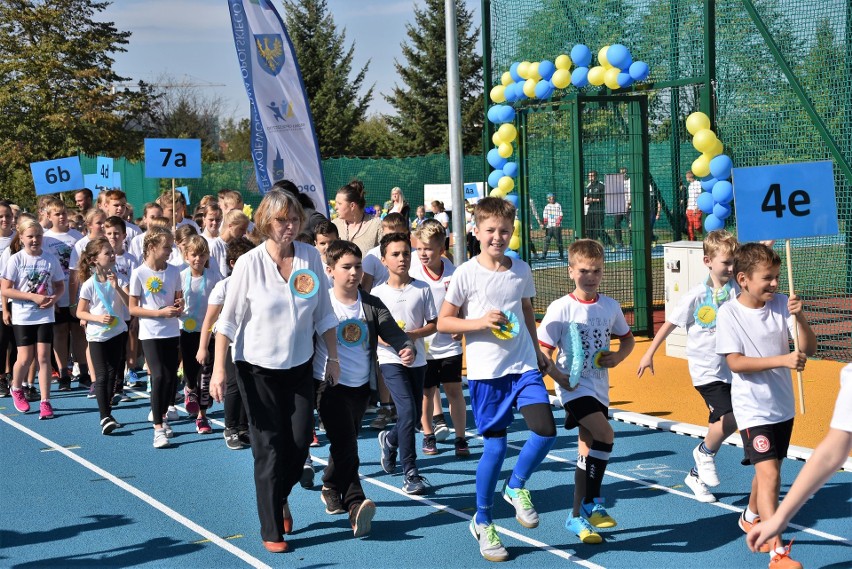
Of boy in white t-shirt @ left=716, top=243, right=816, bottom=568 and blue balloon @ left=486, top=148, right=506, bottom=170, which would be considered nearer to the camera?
boy in white t-shirt @ left=716, top=243, right=816, bottom=568

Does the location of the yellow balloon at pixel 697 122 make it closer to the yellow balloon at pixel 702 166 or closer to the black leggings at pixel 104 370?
the yellow balloon at pixel 702 166

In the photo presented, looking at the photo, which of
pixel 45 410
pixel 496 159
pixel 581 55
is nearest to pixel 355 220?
pixel 45 410

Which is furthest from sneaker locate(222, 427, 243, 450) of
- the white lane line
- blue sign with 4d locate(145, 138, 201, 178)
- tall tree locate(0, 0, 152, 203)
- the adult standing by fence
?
tall tree locate(0, 0, 152, 203)

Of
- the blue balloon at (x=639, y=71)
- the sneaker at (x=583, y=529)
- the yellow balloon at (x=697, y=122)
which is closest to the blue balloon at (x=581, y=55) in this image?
the blue balloon at (x=639, y=71)

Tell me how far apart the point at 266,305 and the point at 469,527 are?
1.82 metres

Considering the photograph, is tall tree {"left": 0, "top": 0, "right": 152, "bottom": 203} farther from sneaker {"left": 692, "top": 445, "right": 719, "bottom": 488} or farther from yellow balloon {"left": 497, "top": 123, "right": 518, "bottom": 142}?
sneaker {"left": 692, "top": 445, "right": 719, "bottom": 488}

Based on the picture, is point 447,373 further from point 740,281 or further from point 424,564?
point 740,281

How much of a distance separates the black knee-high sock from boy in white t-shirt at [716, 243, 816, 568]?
2.66ft

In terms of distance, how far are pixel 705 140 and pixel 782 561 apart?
25.6 feet

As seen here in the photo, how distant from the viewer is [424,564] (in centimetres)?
562

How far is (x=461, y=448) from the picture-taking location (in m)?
8.05

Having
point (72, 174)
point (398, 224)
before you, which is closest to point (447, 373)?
point (398, 224)

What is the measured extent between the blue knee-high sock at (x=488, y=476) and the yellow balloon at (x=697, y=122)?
7702 millimetres

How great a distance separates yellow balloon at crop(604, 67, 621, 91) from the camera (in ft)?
43.4
